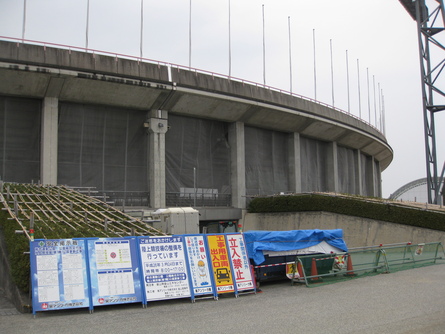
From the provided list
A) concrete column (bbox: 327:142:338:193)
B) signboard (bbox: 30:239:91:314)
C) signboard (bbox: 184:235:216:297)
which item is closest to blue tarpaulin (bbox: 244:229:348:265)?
signboard (bbox: 184:235:216:297)

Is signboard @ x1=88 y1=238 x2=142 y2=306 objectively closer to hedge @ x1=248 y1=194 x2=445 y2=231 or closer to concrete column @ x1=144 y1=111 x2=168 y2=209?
concrete column @ x1=144 y1=111 x2=168 y2=209

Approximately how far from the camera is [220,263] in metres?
12.4

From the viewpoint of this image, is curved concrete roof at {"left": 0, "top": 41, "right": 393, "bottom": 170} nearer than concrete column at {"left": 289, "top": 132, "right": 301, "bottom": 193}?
Yes

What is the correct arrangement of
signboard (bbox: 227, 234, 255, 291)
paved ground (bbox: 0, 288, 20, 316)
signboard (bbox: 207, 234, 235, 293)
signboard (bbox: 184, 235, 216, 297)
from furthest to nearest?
→ 1. signboard (bbox: 227, 234, 255, 291)
2. signboard (bbox: 207, 234, 235, 293)
3. signboard (bbox: 184, 235, 216, 297)
4. paved ground (bbox: 0, 288, 20, 316)

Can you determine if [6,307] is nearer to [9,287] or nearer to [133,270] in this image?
[9,287]

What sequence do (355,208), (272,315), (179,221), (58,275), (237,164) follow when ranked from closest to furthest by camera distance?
(272,315)
(58,275)
(179,221)
(355,208)
(237,164)

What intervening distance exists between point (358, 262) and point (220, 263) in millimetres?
6093

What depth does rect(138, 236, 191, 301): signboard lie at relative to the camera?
433 inches

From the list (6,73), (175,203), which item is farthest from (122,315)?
(175,203)

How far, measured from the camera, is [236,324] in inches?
349

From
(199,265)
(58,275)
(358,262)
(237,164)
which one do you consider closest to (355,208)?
(237,164)

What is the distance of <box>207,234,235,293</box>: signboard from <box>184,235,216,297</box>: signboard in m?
0.21

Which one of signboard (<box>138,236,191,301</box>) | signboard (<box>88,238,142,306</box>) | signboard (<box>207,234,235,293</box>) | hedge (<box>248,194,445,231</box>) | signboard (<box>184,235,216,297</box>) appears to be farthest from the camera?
hedge (<box>248,194,445,231</box>)

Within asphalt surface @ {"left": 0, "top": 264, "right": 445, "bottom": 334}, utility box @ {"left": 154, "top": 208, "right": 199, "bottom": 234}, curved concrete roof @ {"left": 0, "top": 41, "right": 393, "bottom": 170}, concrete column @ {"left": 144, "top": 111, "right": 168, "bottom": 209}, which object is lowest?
asphalt surface @ {"left": 0, "top": 264, "right": 445, "bottom": 334}
